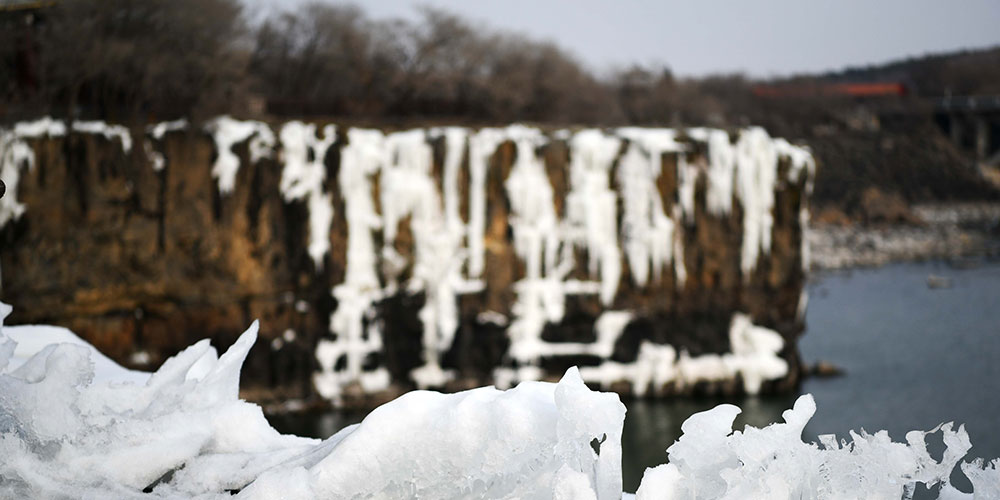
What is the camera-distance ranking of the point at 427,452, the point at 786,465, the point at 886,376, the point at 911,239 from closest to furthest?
the point at 786,465, the point at 427,452, the point at 886,376, the point at 911,239

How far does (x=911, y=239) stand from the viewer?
34.2 m

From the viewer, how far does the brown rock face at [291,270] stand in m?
12.8

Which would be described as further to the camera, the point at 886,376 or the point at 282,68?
the point at 282,68

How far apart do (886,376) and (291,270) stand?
9.45m

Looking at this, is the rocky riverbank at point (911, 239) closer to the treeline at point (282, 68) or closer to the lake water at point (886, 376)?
the lake water at point (886, 376)

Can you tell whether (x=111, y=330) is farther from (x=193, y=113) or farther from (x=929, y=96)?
(x=929, y=96)

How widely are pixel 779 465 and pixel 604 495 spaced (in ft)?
1.14

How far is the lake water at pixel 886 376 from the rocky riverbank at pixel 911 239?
229 inches

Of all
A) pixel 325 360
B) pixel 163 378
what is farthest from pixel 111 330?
pixel 163 378

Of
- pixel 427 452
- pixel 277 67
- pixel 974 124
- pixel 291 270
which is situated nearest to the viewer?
pixel 427 452

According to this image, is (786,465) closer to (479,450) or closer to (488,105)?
(479,450)

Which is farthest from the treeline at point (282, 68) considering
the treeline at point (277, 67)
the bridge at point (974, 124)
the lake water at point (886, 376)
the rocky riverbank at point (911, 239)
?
the bridge at point (974, 124)

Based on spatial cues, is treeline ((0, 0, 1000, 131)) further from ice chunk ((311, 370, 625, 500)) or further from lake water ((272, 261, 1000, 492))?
ice chunk ((311, 370, 625, 500))

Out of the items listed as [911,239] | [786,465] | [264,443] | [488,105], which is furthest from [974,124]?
[264,443]
